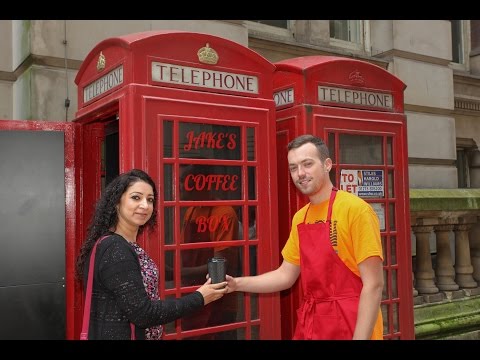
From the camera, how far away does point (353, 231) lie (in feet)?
7.20

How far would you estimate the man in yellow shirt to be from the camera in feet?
7.01

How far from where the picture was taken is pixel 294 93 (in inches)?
132

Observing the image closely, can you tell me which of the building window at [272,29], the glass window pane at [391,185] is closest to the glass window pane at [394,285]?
the glass window pane at [391,185]

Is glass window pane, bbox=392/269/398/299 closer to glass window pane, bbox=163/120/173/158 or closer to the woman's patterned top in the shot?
glass window pane, bbox=163/120/173/158

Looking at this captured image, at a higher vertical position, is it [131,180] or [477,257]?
[131,180]

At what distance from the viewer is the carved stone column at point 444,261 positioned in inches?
198

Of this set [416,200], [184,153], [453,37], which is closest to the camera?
[184,153]

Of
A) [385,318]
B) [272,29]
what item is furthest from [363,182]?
[272,29]

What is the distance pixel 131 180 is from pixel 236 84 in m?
1.14

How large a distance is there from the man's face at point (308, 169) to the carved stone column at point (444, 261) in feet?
10.4

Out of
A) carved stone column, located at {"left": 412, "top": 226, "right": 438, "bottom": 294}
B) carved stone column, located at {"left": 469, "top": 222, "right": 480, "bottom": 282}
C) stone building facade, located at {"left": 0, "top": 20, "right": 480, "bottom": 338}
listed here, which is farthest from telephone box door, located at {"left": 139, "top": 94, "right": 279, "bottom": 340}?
carved stone column, located at {"left": 469, "top": 222, "right": 480, "bottom": 282}

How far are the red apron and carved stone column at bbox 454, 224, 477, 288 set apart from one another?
3.31 m

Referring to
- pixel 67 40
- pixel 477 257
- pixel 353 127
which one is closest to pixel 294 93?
pixel 353 127

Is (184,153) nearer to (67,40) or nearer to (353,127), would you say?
(353,127)
